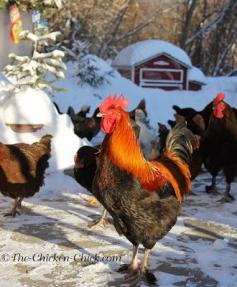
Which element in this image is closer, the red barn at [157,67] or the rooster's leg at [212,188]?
the rooster's leg at [212,188]

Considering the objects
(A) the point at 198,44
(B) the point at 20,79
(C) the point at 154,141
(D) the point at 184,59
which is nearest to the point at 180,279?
(C) the point at 154,141

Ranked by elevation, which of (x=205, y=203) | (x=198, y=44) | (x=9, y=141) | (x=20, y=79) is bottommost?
(x=205, y=203)

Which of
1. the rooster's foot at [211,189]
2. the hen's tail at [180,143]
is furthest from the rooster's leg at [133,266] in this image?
the rooster's foot at [211,189]

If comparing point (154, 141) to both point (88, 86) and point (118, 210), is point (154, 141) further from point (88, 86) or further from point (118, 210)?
point (88, 86)

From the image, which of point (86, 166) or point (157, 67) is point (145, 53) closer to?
point (157, 67)

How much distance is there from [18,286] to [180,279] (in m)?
1.48

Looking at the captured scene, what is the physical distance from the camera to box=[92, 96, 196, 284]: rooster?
417 centimetres

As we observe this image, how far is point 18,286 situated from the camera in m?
4.16

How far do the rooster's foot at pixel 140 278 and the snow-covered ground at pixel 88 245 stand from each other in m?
0.07

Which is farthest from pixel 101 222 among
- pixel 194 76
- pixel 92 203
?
pixel 194 76

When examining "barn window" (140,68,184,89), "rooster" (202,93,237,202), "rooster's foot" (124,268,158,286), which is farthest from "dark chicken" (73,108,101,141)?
"barn window" (140,68,184,89)

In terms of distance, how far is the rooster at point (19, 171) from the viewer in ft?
20.5

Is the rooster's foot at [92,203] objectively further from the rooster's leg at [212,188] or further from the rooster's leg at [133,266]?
the rooster's leg at [133,266]

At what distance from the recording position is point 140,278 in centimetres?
443
